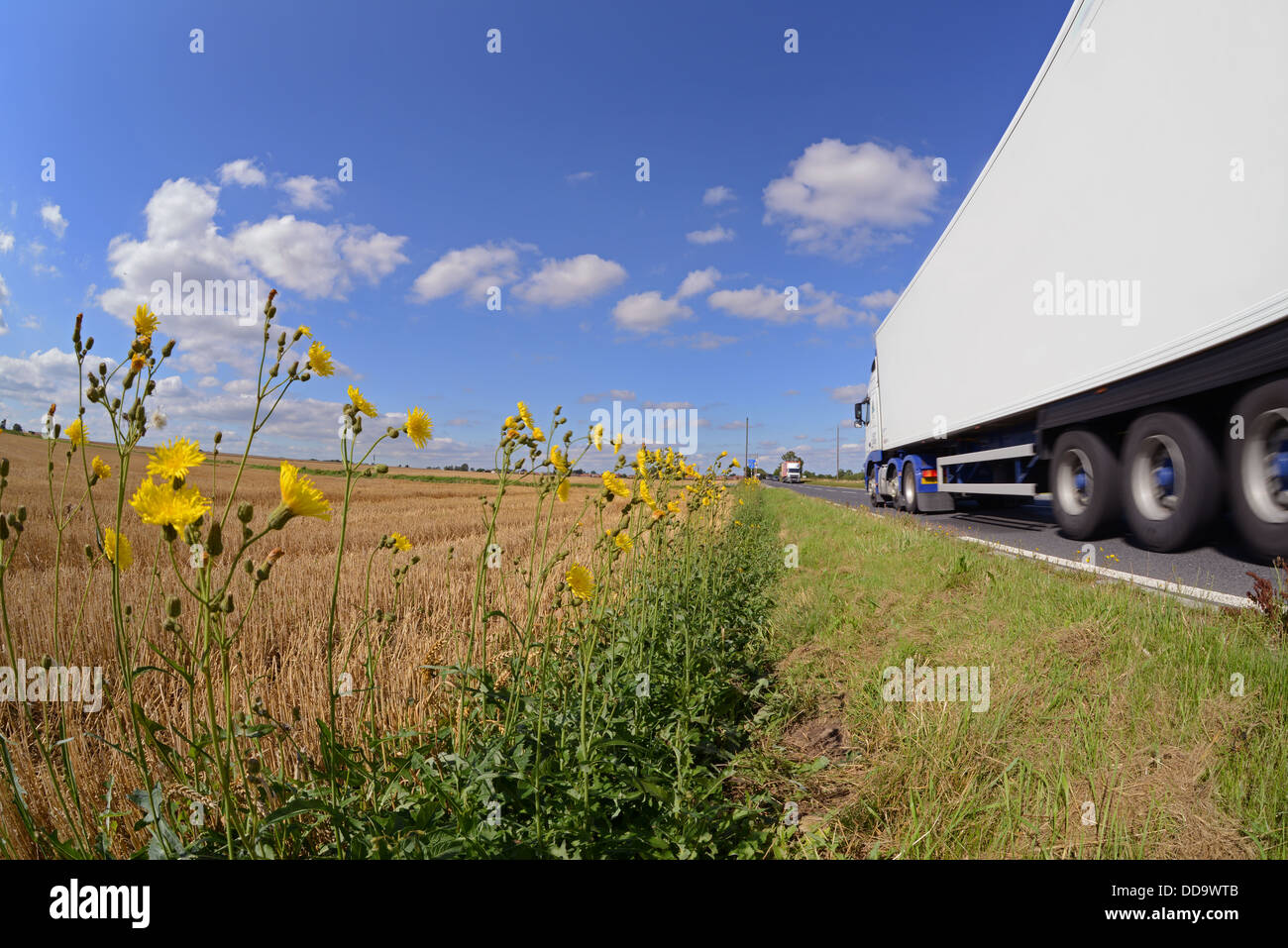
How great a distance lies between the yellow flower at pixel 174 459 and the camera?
3.86 feet

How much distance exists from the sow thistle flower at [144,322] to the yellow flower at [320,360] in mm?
368

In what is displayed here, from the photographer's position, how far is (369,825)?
1.46m

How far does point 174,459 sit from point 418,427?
0.76 meters

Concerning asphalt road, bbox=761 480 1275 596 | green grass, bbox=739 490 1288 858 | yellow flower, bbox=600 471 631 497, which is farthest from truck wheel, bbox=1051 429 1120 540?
yellow flower, bbox=600 471 631 497

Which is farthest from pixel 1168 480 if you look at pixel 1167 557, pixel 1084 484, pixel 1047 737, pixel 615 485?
pixel 615 485

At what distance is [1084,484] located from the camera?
7.39m

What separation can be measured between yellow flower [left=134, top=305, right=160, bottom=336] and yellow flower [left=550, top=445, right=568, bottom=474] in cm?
116

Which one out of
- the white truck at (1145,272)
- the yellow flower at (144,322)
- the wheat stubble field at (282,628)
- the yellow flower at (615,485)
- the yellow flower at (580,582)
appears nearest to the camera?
the yellow flower at (144,322)

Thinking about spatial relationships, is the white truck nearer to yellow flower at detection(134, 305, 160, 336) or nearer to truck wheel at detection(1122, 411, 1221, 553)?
truck wheel at detection(1122, 411, 1221, 553)

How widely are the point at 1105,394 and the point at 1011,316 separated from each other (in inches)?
75.7

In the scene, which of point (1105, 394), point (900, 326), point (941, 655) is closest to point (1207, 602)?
point (941, 655)

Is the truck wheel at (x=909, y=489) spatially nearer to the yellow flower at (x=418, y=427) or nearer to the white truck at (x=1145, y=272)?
the white truck at (x=1145, y=272)

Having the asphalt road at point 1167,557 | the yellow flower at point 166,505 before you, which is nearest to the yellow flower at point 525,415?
the yellow flower at point 166,505
